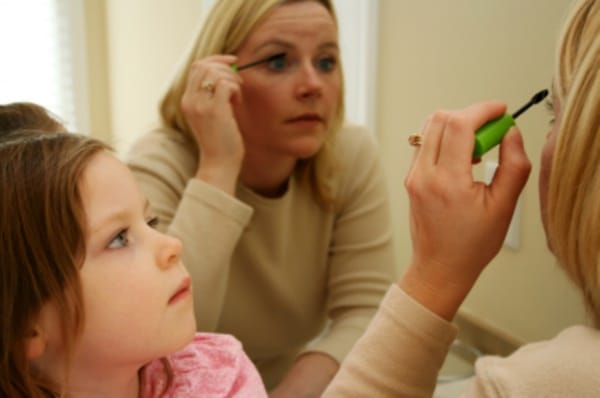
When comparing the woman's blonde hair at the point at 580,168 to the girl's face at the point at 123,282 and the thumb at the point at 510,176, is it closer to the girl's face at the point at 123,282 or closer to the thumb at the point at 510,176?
the thumb at the point at 510,176

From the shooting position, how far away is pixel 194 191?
3.22ft

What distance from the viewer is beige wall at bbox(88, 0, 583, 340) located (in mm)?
1106

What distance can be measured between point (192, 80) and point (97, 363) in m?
0.54

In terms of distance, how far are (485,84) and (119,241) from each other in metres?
0.84

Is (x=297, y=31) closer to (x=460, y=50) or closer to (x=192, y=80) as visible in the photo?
(x=192, y=80)

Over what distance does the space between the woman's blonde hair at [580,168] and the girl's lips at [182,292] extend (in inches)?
14.0

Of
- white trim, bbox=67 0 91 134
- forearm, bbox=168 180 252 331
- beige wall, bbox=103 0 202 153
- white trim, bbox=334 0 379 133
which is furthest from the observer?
white trim, bbox=67 0 91 134

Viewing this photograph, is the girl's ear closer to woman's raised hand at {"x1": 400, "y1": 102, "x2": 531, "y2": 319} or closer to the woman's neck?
woman's raised hand at {"x1": 400, "y1": 102, "x2": 531, "y2": 319}

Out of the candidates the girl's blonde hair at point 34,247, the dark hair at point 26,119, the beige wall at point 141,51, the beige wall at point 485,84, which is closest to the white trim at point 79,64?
the beige wall at point 141,51

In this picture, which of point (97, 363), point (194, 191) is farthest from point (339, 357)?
point (97, 363)

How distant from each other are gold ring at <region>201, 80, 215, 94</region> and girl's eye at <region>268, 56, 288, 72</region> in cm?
Result: 10

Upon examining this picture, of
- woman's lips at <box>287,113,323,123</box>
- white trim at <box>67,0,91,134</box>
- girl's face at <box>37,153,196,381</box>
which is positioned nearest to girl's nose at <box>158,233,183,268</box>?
girl's face at <box>37,153,196,381</box>

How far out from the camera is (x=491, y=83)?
120 cm

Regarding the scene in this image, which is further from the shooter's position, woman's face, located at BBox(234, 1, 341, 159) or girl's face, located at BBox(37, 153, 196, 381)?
woman's face, located at BBox(234, 1, 341, 159)
